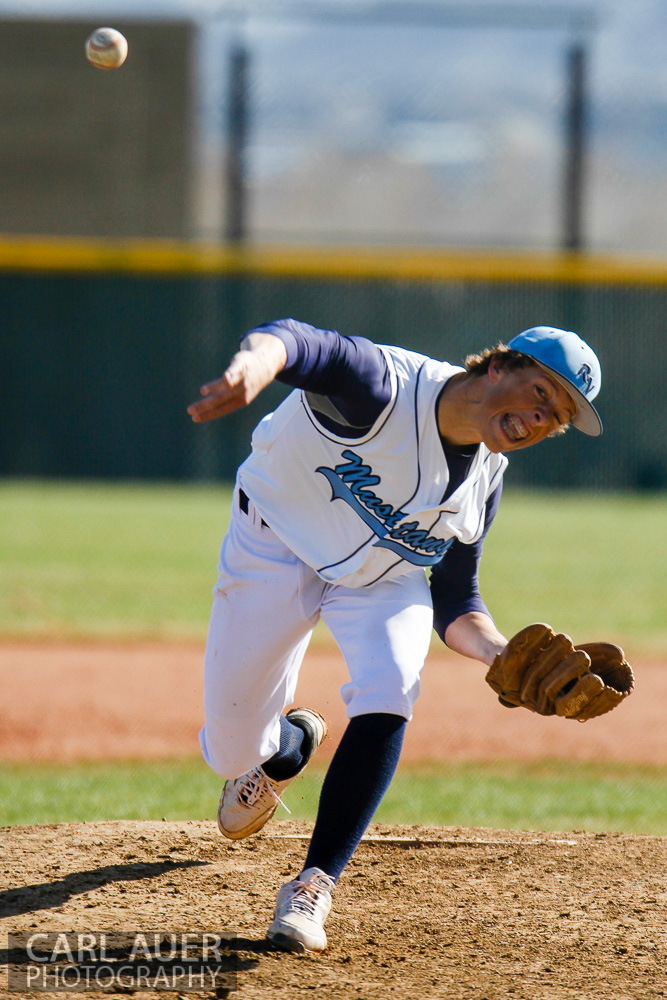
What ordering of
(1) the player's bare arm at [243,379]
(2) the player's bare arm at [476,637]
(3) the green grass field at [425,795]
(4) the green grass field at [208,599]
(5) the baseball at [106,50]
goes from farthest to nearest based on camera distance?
(4) the green grass field at [208,599] → (3) the green grass field at [425,795] → (5) the baseball at [106,50] → (2) the player's bare arm at [476,637] → (1) the player's bare arm at [243,379]

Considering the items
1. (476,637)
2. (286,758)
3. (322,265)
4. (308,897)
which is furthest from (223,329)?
(308,897)

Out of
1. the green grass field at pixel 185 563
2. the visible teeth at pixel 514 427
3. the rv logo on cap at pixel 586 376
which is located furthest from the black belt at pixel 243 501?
the green grass field at pixel 185 563

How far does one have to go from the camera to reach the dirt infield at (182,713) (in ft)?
16.7

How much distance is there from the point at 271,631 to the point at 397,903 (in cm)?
77

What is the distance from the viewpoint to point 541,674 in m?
2.66

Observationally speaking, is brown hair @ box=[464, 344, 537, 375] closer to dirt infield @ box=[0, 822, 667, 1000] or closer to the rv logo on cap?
the rv logo on cap

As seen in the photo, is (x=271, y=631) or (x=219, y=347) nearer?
(x=271, y=631)

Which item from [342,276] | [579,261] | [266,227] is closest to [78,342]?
[342,276]

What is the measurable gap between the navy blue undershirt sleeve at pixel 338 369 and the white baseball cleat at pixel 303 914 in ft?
3.31

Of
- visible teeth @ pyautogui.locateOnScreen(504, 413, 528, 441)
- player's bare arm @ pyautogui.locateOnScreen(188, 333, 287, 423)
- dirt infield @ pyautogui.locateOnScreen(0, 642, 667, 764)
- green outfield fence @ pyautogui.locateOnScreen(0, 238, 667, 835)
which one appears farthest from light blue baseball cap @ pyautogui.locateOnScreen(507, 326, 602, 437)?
green outfield fence @ pyautogui.locateOnScreen(0, 238, 667, 835)

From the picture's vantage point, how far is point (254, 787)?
124 inches

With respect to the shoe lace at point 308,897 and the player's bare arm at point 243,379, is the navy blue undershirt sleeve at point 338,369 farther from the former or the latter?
the shoe lace at point 308,897

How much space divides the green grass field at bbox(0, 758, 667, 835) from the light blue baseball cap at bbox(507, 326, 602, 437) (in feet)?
5.96

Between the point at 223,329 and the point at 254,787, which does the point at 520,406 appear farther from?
the point at 223,329
